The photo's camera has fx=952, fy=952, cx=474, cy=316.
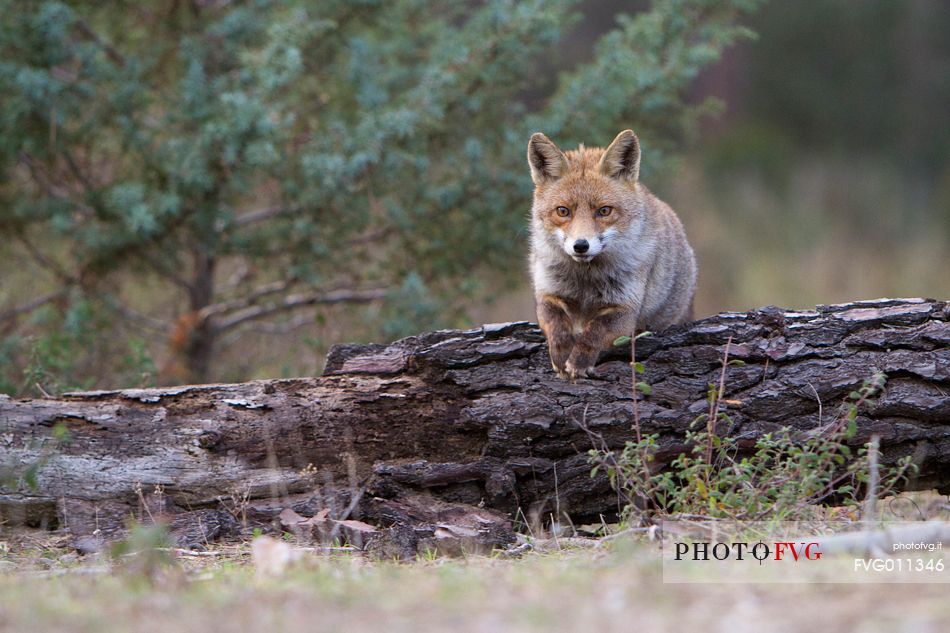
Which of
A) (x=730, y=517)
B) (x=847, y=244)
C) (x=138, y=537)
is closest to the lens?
(x=138, y=537)

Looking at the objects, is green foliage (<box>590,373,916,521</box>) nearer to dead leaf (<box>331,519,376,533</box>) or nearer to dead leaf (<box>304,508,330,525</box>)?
dead leaf (<box>331,519,376,533</box>)

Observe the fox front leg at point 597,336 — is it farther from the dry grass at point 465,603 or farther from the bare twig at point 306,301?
the bare twig at point 306,301

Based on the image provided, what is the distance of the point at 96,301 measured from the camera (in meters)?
8.32

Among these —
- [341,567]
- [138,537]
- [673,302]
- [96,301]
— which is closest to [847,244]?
[673,302]

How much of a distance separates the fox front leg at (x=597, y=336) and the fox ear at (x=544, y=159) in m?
1.01

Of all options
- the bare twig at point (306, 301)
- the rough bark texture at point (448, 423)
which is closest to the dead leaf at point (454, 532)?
the rough bark texture at point (448, 423)

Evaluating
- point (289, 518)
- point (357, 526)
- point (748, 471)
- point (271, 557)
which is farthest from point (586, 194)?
point (271, 557)

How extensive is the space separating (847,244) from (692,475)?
36.4ft

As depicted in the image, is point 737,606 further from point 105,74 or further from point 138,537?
point 105,74

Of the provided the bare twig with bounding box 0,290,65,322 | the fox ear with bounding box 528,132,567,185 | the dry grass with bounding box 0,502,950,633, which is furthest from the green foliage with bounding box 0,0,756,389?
the dry grass with bounding box 0,502,950,633

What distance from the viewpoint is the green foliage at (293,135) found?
753 centimetres

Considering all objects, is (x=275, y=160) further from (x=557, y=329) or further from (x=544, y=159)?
(x=557, y=329)

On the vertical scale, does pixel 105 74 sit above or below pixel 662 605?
above

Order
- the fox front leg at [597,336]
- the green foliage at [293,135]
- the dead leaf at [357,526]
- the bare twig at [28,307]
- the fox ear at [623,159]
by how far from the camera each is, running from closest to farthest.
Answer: the dead leaf at [357,526] < the fox front leg at [597,336] < the fox ear at [623,159] < the green foliage at [293,135] < the bare twig at [28,307]
